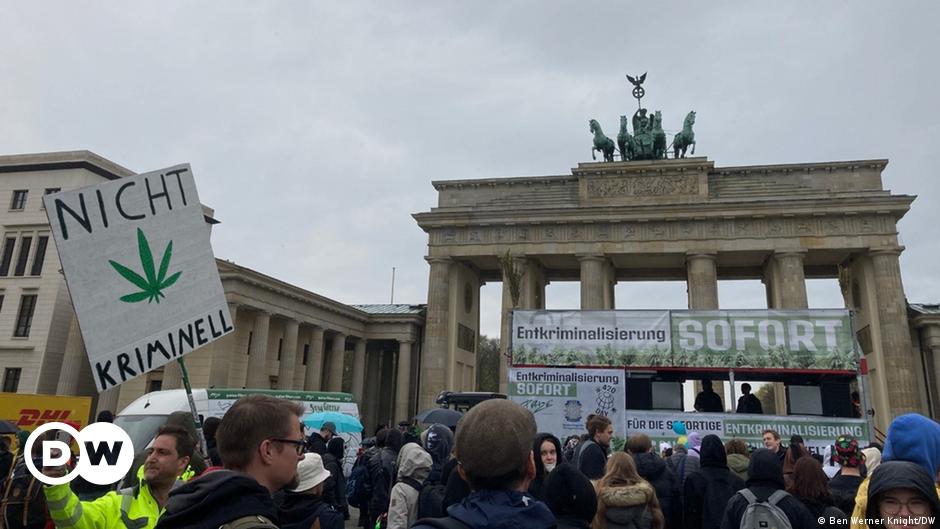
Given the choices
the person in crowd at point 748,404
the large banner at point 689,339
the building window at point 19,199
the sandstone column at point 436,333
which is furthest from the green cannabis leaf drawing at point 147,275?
the building window at point 19,199

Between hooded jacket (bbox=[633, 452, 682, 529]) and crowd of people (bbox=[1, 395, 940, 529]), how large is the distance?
0.01 meters

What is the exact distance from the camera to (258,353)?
1377 inches

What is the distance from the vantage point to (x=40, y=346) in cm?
3503

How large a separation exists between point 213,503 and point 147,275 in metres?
3.74

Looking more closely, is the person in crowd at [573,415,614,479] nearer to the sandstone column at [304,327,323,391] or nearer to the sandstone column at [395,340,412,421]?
the sandstone column at [304,327,323,391]

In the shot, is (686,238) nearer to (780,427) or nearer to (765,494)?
(780,427)

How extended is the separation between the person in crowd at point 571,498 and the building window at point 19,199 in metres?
45.9

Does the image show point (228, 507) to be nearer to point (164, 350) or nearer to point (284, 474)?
point (284, 474)

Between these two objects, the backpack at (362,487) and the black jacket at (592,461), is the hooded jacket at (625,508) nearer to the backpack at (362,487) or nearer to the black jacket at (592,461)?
the black jacket at (592,461)

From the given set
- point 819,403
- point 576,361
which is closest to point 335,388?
point 576,361

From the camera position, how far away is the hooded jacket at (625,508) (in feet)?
14.1

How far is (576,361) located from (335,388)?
30.6m

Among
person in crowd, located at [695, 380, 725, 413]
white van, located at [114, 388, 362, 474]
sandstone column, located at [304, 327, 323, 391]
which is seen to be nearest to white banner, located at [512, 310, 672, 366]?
person in crowd, located at [695, 380, 725, 413]

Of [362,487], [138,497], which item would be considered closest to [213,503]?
[138,497]
